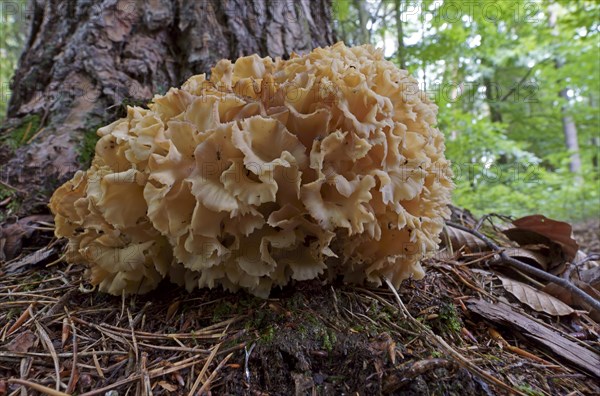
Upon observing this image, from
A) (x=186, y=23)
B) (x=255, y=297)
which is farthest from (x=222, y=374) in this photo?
(x=186, y=23)

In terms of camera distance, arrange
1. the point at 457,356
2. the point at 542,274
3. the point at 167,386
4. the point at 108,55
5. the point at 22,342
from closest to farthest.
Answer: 1. the point at 167,386
2. the point at 457,356
3. the point at 22,342
4. the point at 542,274
5. the point at 108,55

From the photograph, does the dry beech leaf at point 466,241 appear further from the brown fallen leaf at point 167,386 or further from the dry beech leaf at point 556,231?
the brown fallen leaf at point 167,386

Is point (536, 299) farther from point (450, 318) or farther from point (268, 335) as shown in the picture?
point (268, 335)

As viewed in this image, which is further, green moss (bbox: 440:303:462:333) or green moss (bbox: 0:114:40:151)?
green moss (bbox: 0:114:40:151)

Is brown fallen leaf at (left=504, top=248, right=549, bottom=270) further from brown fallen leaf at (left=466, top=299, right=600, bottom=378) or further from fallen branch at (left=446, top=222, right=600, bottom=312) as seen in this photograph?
brown fallen leaf at (left=466, top=299, right=600, bottom=378)

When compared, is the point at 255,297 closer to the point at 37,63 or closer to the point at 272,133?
the point at 272,133

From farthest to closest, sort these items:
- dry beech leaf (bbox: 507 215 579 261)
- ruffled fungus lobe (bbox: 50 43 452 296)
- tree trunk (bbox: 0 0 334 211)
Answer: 1. tree trunk (bbox: 0 0 334 211)
2. dry beech leaf (bbox: 507 215 579 261)
3. ruffled fungus lobe (bbox: 50 43 452 296)

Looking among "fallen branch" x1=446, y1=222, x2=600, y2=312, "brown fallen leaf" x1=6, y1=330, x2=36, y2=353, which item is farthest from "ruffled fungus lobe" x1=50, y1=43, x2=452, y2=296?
"fallen branch" x1=446, y1=222, x2=600, y2=312

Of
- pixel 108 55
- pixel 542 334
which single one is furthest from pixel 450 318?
pixel 108 55
